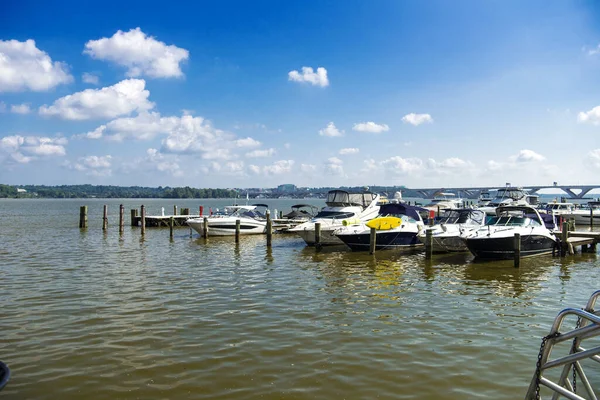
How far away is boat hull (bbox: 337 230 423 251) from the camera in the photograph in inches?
1008

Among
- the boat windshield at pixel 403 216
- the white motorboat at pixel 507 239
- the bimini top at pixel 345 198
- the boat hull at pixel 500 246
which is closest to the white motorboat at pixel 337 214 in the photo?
the bimini top at pixel 345 198

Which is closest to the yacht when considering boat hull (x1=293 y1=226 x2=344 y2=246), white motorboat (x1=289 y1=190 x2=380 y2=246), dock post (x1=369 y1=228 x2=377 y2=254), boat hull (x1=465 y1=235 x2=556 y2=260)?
dock post (x1=369 y1=228 x2=377 y2=254)

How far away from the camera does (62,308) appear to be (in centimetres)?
1305

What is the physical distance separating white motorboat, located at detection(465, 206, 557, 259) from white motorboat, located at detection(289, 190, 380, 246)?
8.63m

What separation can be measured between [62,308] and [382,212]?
63.3ft

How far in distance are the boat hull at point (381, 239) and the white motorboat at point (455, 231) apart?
3.39 feet

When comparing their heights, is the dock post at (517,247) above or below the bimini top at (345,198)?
below

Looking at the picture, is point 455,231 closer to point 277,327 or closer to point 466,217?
point 466,217

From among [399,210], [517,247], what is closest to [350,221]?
[399,210]

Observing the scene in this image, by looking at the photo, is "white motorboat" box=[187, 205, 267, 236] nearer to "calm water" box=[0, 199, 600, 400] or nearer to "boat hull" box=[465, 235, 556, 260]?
"calm water" box=[0, 199, 600, 400]

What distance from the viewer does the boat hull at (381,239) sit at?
84.0 feet

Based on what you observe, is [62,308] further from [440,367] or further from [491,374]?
[491,374]

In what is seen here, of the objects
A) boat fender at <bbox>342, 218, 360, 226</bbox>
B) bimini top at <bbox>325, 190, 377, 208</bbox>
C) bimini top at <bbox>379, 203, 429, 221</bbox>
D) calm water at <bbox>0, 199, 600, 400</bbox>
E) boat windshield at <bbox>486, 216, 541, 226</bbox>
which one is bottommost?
calm water at <bbox>0, 199, 600, 400</bbox>

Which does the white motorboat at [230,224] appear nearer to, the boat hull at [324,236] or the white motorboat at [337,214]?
the white motorboat at [337,214]
